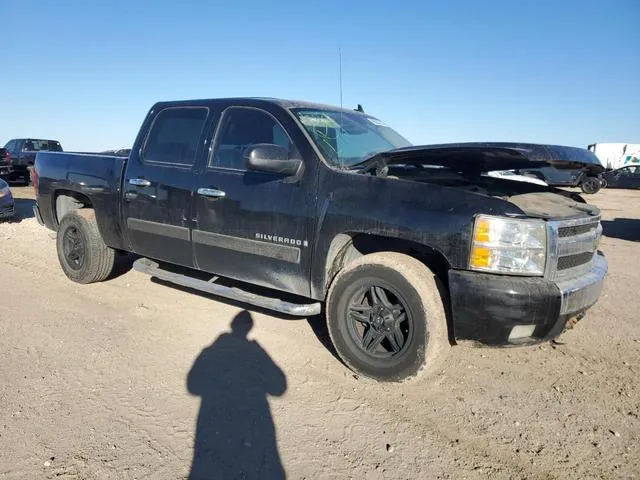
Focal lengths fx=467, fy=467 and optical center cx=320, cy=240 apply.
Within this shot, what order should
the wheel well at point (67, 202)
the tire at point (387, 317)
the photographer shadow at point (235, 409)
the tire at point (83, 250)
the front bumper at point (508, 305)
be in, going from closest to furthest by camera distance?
the photographer shadow at point (235, 409)
the front bumper at point (508, 305)
the tire at point (387, 317)
the tire at point (83, 250)
the wheel well at point (67, 202)

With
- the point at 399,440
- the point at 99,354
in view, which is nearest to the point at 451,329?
the point at 399,440

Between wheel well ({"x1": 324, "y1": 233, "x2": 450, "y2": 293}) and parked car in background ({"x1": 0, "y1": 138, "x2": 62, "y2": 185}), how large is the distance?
18.2m

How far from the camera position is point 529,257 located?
8.99ft

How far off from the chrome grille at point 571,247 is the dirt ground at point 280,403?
0.84m

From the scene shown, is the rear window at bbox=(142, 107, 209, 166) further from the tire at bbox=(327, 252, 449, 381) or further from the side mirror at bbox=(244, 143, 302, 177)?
the tire at bbox=(327, 252, 449, 381)

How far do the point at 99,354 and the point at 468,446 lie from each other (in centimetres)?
274

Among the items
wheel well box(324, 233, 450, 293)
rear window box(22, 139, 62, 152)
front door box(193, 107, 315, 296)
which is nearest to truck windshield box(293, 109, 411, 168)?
front door box(193, 107, 315, 296)

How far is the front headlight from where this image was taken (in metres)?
2.72

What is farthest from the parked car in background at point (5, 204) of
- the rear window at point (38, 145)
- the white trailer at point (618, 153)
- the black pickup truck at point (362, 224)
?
the white trailer at point (618, 153)

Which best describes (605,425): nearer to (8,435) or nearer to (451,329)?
(451,329)

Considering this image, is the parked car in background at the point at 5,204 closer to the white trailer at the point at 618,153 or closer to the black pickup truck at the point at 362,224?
the black pickup truck at the point at 362,224

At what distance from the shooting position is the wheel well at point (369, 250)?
335cm

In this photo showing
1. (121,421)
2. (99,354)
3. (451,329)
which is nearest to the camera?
(121,421)

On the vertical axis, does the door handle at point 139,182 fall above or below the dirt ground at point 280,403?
above
